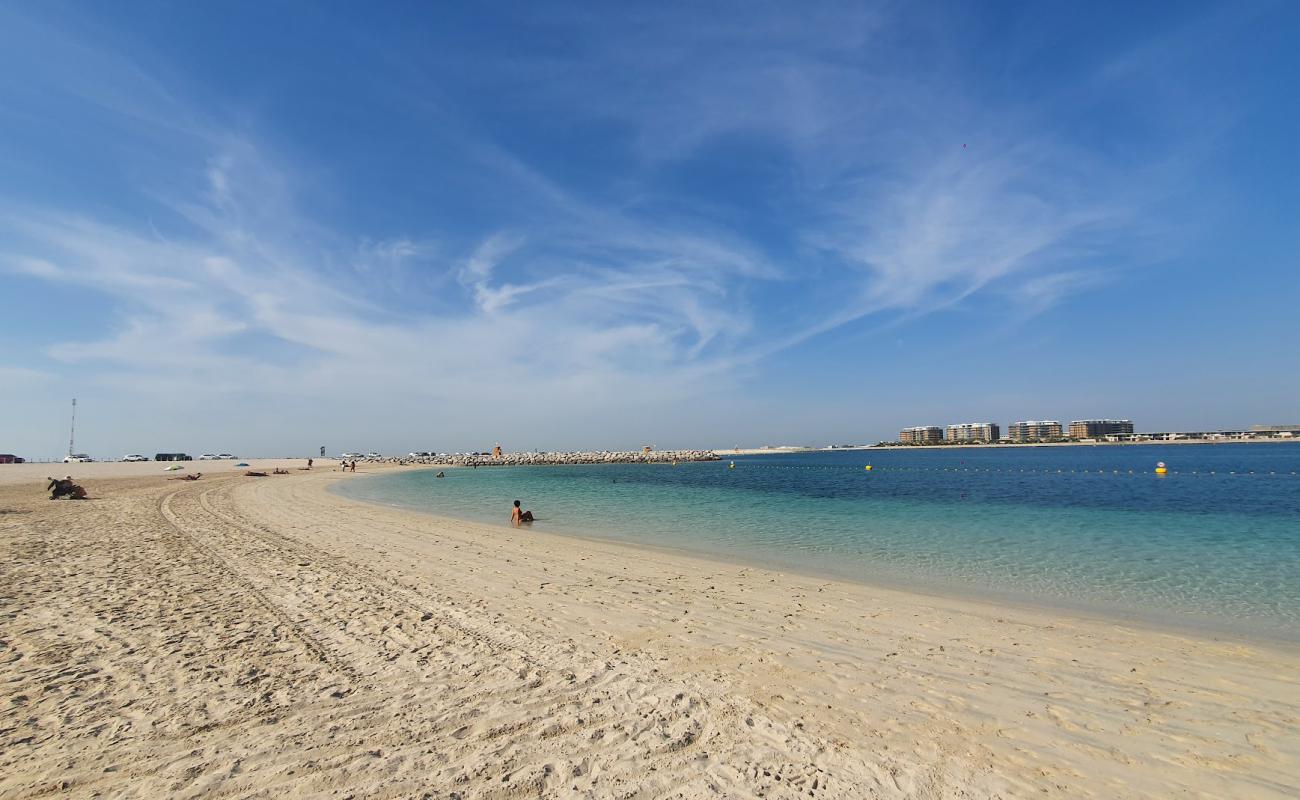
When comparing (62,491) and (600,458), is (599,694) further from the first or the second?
(600,458)

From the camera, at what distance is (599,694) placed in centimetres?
562

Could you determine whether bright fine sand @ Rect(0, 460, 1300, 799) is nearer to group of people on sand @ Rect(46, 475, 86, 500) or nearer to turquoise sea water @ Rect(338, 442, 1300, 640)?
turquoise sea water @ Rect(338, 442, 1300, 640)

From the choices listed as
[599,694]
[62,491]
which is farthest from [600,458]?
[599,694]

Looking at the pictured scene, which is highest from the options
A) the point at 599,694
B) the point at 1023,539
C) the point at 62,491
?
the point at 62,491

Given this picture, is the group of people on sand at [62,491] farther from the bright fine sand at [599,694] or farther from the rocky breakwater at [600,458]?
the rocky breakwater at [600,458]

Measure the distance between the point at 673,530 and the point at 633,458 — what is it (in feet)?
385

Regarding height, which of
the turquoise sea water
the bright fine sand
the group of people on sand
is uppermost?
the group of people on sand

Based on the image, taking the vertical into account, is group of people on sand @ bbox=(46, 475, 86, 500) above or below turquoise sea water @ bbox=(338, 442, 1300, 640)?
above

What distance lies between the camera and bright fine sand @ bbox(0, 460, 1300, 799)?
4219 mm

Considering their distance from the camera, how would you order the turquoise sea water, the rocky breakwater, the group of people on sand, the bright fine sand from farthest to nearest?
1. the rocky breakwater
2. the group of people on sand
3. the turquoise sea water
4. the bright fine sand

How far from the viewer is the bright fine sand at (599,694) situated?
4.22 meters

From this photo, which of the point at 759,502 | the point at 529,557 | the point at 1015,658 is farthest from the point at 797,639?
the point at 759,502

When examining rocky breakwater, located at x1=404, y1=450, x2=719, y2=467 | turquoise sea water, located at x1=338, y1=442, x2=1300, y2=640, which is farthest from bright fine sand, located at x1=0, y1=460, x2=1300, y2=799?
rocky breakwater, located at x1=404, y1=450, x2=719, y2=467

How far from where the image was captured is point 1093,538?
18.3m
